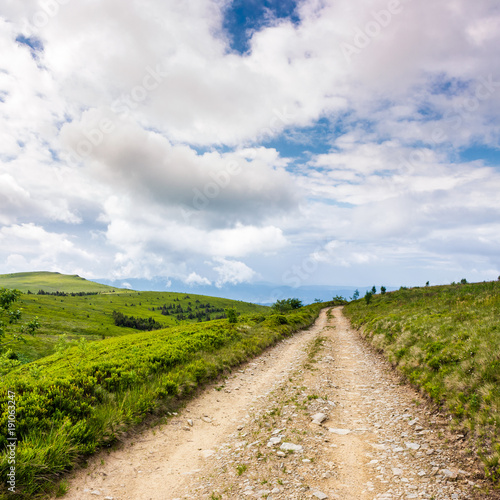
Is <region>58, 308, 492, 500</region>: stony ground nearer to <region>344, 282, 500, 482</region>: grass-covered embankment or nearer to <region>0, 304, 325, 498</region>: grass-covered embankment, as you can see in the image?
<region>344, 282, 500, 482</region>: grass-covered embankment

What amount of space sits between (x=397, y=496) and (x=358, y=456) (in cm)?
174

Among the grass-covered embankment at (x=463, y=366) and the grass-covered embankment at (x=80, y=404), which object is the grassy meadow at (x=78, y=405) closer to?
the grass-covered embankment at (x=80, y=404)

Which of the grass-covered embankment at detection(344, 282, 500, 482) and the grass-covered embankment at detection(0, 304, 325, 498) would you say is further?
the grass-covered embankment at detection(344, 282, 500, 482)

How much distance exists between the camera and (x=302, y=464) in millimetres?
7242

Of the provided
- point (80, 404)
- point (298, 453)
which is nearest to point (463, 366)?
point (298, 453)

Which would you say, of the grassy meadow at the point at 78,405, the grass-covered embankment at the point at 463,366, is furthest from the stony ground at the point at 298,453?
the grassy meadow at the point at 78,405

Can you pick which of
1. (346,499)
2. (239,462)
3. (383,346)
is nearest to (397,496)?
(346,499)

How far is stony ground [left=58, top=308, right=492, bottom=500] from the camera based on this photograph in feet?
20.9

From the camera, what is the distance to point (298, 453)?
7770 millimetres

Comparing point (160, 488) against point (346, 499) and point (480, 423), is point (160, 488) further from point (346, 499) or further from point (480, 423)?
point (480, 423)

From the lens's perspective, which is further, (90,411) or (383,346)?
(383,346)

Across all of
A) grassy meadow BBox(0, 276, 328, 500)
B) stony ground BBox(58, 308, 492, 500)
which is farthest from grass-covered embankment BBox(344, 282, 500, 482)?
grassy meadow BBox(0, 276, 328, 500)

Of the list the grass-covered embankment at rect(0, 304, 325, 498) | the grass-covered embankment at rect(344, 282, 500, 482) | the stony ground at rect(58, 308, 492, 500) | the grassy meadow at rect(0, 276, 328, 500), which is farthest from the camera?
the grass-covered embankment at rect(344, 282, 500, 482)

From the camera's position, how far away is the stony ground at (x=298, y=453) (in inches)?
251
